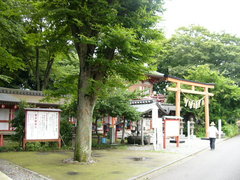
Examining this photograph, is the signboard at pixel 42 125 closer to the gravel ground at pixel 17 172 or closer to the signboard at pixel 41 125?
the signboard at pixel 41 125

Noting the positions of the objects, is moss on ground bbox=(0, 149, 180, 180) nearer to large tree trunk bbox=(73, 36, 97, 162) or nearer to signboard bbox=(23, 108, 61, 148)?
large tree trunk bbox=(73, 36, 97, 162)

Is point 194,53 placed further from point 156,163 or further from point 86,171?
point 86,171

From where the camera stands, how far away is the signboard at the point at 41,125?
13.7m

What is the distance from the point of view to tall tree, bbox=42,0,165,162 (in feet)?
30.2

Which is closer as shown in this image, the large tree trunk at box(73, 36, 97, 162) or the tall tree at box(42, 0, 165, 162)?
the tall tree at box(42, 0, 165, 162)

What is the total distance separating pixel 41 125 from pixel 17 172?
5.89 meters

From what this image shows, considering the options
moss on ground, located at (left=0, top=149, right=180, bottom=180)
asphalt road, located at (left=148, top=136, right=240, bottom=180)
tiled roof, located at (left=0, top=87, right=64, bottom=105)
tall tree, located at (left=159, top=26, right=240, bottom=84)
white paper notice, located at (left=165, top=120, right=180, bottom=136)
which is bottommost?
asphalt road, located at (left=148, top=136, right=240, bottom=180)

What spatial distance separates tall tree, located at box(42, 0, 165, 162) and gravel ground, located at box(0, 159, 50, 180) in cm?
221

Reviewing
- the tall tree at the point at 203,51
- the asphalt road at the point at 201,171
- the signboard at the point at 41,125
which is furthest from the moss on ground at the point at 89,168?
the tall tree at the point at 203,51

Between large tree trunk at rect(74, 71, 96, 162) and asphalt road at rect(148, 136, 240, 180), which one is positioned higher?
large tree trunk at rect(74, 71, 96, 162)

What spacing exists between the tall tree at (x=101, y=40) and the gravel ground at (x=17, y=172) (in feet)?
7.24

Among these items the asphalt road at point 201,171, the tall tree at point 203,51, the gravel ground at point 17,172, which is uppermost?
the tall tree at point 203,51

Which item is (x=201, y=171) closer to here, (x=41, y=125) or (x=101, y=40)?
(x=101, y=40)

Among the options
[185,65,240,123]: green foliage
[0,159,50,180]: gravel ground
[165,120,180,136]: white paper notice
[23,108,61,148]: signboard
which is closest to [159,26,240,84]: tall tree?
[185,65,240,123]: green foliage
